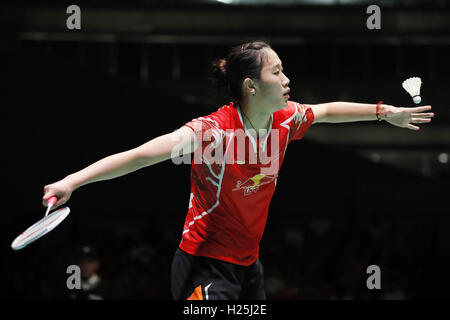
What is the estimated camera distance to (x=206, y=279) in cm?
253

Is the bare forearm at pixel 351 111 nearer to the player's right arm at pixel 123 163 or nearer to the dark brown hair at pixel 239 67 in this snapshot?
the dark brown hair at pixel 239 67

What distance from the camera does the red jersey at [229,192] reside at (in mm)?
2537

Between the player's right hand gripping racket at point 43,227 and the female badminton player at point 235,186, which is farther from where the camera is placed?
the female badminton player at point 235,186

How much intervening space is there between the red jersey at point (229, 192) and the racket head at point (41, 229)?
2.32 feet

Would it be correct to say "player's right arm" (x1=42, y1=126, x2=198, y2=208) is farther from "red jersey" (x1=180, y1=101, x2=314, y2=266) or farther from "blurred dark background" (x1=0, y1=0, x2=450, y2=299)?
"blurred dark background" (x1=0, y1=0, x2=450, y2=299)

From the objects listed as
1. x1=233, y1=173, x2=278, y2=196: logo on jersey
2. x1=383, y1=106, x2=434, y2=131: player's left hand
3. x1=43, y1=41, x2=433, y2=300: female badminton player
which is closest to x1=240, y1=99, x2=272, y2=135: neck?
x1=43, y1=41, x2=433, y2=300: female badminton player

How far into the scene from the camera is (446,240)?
7.92m

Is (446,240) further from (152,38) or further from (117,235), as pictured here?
(152,38)

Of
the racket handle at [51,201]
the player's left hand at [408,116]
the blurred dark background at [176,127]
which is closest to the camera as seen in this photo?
the racket handle at [51,201]

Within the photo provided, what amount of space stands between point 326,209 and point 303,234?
601mm

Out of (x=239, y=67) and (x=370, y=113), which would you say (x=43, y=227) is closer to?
(x=239, y=67)

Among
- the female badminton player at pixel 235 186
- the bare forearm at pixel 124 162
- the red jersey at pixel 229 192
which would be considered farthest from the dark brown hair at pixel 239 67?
the bare forearm at pixel 124 162

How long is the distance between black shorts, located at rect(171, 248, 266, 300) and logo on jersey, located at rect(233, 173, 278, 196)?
360 mm
